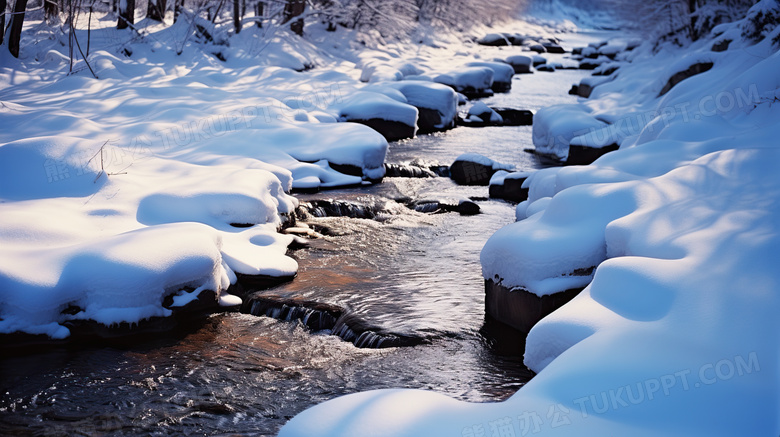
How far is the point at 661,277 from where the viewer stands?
405cm

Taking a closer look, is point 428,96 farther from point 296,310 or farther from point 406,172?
point 296,310

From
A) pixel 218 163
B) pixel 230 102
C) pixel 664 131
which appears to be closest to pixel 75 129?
pixel 218 163

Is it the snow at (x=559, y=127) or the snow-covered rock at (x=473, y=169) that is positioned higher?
the snow at (x=559, y=127)

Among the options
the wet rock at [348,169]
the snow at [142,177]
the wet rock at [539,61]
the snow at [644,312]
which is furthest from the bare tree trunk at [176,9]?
the wet rock at [539,61]

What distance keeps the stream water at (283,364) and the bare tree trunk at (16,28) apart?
9.57 metres

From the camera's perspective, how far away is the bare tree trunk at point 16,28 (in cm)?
1334

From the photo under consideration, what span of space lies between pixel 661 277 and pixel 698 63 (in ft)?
39.9

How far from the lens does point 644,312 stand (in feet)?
12.7

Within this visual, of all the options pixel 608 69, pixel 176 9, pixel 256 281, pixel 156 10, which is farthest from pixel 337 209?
pixel 608 69

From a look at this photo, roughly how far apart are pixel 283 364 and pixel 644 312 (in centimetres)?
279

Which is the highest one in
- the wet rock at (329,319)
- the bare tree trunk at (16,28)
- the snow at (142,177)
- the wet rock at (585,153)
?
the bare tree trunk at (16,28)

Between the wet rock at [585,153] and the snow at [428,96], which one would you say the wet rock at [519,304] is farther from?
the snow at [428,96]

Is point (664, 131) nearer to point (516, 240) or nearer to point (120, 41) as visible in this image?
point (516, 240)

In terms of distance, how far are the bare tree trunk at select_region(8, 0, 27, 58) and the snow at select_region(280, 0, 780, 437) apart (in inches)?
469
